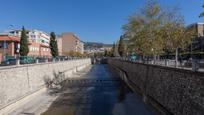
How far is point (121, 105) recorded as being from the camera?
3158 cm

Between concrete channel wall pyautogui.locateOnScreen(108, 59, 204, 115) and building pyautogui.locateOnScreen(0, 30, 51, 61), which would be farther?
building pyautogui.locateOnScreen(0, 30, 51, 61)

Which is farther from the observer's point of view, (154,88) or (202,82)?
(154,88)

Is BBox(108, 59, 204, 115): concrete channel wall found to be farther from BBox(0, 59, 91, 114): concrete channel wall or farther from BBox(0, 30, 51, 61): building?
BBox(0, 30, 51, 61): building

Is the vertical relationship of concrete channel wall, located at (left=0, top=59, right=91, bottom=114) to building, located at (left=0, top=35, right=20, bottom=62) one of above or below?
below

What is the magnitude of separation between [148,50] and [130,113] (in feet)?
77.0

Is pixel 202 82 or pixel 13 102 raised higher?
pixel 202 82

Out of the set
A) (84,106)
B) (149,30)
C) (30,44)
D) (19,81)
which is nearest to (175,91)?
(84,106)

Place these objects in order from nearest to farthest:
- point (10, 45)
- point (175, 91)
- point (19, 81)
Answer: point (175, 91) → point (19, 81) → point (10, 45)

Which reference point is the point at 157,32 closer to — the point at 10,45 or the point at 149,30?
the point at 149,30

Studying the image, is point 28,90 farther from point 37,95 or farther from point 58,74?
point 58,74

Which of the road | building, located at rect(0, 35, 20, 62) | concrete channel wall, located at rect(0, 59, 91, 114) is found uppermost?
building, located at rect(0, 35, 20, 62)

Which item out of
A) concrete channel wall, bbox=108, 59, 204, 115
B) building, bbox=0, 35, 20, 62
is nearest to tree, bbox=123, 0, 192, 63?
concrete channel wall, bbox=108, 59, 204, 115

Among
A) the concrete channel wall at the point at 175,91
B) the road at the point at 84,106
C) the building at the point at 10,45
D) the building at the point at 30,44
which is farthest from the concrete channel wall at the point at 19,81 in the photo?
the building at the point at 10,45

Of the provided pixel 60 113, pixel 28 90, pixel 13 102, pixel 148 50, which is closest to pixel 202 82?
pixel 60 113
